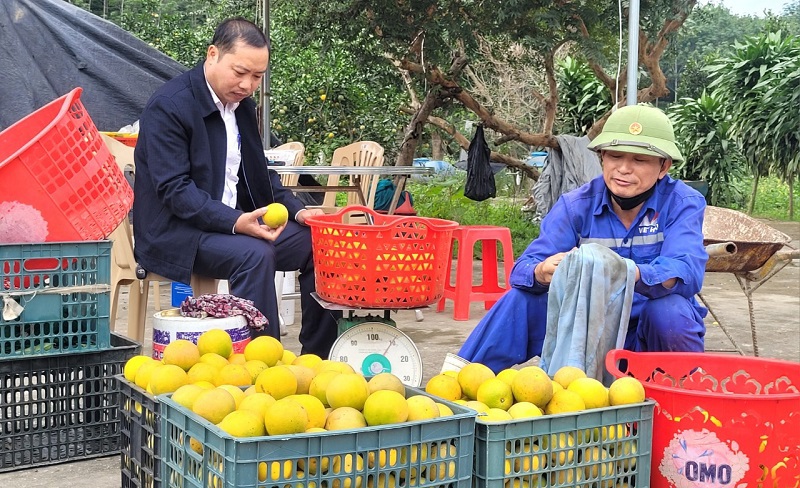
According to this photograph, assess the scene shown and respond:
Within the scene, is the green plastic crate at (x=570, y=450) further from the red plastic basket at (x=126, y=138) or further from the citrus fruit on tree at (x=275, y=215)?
the red plastic basket at (x=126, y=138)

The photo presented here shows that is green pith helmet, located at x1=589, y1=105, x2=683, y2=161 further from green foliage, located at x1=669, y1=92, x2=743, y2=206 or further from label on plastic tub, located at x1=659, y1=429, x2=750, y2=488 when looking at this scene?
green foliage, located at x1=669, y1=92, x2=743, y2=206

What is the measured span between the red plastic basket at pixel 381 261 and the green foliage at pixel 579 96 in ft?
30.7

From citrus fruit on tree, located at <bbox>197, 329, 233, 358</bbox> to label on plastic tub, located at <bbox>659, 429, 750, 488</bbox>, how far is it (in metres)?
1.27

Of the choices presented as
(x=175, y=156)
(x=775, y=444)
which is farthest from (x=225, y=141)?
(x=775, y=444)

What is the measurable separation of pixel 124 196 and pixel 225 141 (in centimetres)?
59

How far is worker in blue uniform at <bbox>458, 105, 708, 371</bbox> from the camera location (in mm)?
3127

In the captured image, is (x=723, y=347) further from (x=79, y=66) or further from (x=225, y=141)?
(x=79, y=66)

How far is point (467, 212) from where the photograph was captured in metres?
11.3

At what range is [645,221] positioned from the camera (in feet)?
10.9

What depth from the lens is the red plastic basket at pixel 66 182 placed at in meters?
3.13

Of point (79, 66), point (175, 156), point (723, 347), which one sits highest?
point (79, 66)

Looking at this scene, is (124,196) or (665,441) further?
(124,196)

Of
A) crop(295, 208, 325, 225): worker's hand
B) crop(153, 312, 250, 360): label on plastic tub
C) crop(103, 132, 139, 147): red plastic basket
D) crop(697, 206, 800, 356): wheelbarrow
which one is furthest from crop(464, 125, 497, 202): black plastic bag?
crop(153, 312, 250, 360): label on plastic tub

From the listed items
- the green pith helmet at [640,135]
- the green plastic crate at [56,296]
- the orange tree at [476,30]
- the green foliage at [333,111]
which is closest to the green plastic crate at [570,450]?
the green pith helmet at [640,135]
